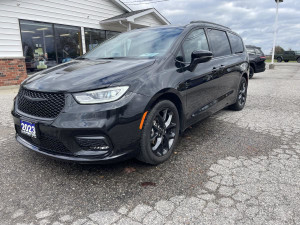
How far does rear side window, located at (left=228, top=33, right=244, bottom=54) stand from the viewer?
15.7 ft

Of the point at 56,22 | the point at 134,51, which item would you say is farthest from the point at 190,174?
the point at 56,22

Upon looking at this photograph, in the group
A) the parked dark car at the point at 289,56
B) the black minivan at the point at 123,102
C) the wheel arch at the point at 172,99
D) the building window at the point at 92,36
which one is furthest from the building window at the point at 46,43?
the parked dark car at the point at 289,56

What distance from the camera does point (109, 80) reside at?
229 cm

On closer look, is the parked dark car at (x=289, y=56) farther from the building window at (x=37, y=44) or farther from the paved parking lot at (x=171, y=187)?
the paved parking lot at (x=171, y=187)

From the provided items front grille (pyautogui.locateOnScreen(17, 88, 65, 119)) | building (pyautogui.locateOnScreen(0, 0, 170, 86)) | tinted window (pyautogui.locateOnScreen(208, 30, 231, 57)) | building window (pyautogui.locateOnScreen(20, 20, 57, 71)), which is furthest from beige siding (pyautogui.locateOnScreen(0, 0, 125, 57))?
tinted window (pyautogui.locateOnScreen(208, 30, 231, 57))

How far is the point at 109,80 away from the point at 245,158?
1.95m

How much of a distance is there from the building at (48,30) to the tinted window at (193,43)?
261 inches

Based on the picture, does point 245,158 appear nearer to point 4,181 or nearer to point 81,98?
point 81,98

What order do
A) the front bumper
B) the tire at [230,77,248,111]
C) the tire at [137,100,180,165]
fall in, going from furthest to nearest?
the tire at [230,77,248,111] → the tire at [137,100,180,165] → the front bumper

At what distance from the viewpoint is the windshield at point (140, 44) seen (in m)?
3.05

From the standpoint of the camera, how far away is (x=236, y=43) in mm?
5020

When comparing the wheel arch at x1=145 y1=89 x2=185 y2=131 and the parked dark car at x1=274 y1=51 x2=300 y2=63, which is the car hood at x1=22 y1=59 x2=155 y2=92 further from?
the parked dark car at x1=274 y1=51 x2=300 y2=63

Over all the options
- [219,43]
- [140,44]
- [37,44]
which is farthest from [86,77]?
[37,44]

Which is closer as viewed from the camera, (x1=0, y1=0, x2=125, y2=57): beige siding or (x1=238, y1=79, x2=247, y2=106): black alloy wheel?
(x1=238, y1=79, x2=247, y2=106): black alloy wheel
